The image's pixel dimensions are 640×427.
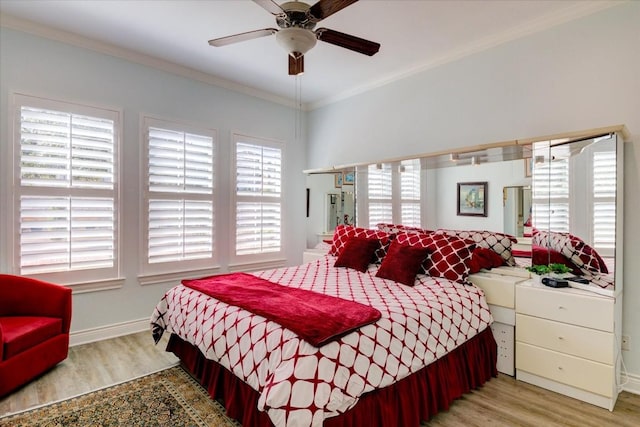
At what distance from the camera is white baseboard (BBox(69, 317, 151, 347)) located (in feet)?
10.7

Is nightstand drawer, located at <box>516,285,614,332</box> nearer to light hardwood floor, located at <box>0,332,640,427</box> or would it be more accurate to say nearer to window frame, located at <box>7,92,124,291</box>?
light hardwood floor, located at <box>0,332,640,427</box>

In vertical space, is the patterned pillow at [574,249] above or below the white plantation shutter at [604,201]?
below

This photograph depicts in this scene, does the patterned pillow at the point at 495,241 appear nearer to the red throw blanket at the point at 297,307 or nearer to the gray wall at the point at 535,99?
the gray wall at the point at 535,99

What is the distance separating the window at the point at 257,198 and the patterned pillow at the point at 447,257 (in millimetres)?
2291

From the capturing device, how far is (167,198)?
3793 millimetres

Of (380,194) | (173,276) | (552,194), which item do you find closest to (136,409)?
(173,276)

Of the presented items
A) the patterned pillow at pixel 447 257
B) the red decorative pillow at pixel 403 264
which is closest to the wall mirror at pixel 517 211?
the patterned pillow at pixel 447 257

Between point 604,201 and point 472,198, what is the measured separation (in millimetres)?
1000

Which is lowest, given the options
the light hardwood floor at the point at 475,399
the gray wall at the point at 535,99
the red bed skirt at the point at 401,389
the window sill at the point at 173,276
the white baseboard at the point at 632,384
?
the light hardwood floor at the point at 475,399

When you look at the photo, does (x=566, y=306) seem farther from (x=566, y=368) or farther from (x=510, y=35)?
(x=510, y=35)

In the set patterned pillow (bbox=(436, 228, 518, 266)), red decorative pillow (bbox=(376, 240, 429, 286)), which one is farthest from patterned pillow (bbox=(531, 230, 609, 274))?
red decorative pillow (bbox=(376, 240, 429, 286))

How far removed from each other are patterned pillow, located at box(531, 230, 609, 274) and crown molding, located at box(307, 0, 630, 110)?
175 centimetres

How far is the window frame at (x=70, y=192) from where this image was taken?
9.68 ft

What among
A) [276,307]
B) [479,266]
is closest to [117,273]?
[276,307]
